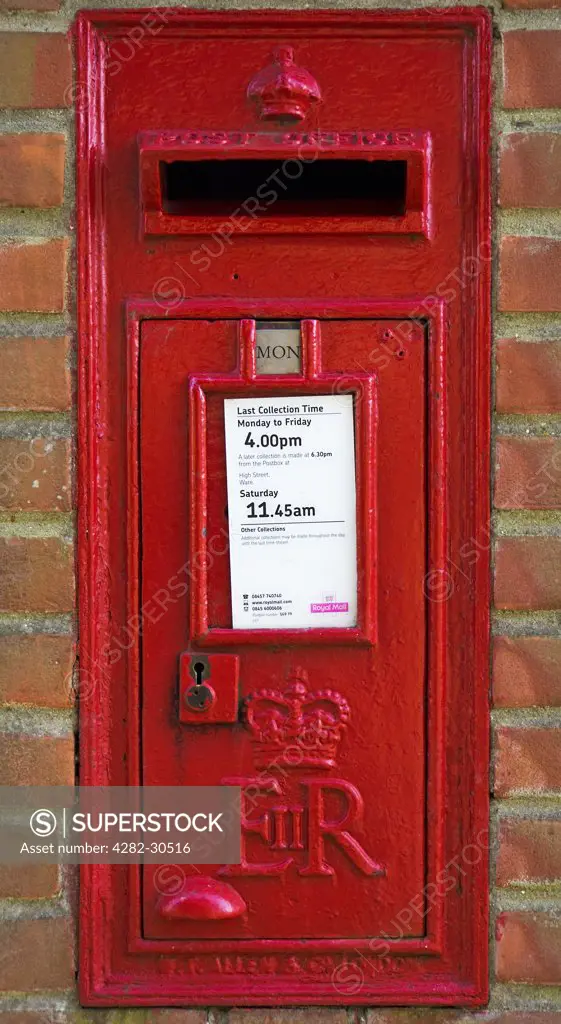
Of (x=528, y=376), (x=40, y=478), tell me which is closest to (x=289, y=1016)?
(x=40, y=478)

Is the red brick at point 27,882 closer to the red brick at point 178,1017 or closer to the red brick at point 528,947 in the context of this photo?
the red brick at point 178,1017

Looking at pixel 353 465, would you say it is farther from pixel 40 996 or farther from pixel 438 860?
pixel 40 996

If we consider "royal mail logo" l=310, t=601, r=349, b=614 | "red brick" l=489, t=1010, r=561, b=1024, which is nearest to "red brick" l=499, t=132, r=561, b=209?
"royal mail logo" l=310, t=601, r=349, b=614

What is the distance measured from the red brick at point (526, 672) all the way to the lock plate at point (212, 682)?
403 mm

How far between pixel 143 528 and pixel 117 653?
0.20 m

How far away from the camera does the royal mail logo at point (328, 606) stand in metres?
1.32

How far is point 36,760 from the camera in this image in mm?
1370

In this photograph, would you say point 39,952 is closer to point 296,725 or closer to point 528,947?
point 296,725

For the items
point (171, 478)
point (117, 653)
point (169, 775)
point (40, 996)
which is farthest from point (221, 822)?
point (171, 478)

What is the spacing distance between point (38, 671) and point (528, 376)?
34.7 inches

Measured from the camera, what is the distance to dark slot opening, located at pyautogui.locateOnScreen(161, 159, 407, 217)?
1333 mm

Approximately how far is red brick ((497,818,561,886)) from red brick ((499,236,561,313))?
0.79m

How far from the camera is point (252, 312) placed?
133 centimetres

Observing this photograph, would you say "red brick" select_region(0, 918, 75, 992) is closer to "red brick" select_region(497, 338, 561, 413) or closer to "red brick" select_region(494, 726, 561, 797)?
"red brick" select_region(494, 726, 561, 797)
